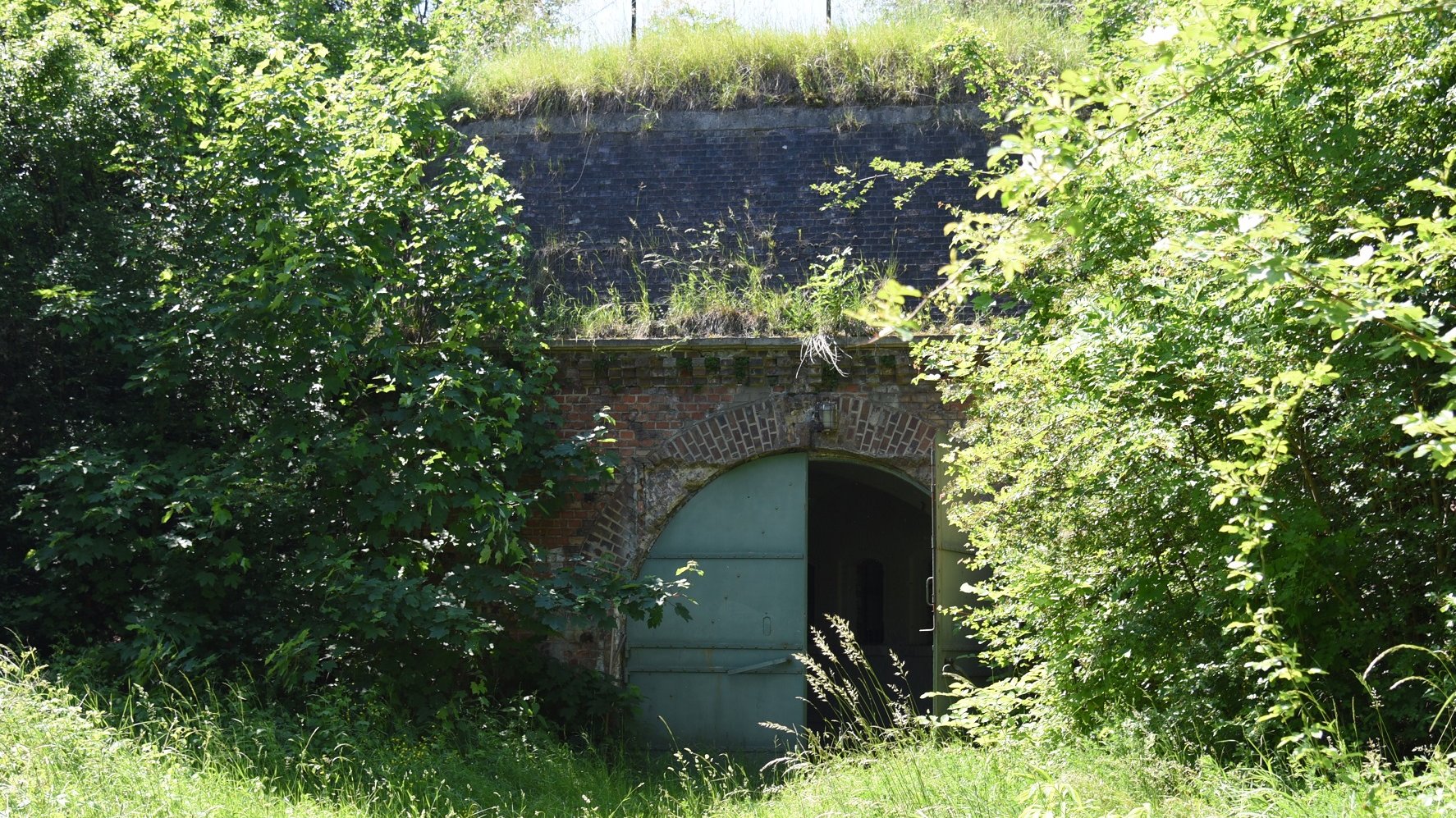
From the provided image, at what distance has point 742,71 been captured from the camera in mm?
11008

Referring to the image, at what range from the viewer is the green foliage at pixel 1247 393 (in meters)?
4.15

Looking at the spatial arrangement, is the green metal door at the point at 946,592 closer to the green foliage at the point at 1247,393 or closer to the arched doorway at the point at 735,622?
the arched doorway at the point at 735,622

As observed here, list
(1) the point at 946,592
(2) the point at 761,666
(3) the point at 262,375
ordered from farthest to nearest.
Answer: (2) the point at 761,666
(1) the point at 946,592
(3) the point at 262,375

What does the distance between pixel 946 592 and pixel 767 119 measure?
4.62 metres

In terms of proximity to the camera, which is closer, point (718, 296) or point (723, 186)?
point (718, 296)

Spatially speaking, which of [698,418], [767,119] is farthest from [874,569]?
[698,418]

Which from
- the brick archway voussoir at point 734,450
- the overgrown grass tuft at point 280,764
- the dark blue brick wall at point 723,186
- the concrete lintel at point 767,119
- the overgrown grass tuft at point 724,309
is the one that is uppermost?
the concrete lintel at point 767,119

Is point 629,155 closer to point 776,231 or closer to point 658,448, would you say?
point 776,231

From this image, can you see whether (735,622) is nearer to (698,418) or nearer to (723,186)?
(698,418)

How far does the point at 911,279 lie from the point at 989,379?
366 cm

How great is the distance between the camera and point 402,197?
746 cm

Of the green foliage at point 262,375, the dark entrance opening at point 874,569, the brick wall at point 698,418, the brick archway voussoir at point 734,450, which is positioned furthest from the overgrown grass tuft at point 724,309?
the dark entrance opening at point 874,569

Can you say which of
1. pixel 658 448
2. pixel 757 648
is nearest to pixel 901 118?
pixel 658 448

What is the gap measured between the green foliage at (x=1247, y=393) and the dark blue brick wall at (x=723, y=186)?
4.29 meters
